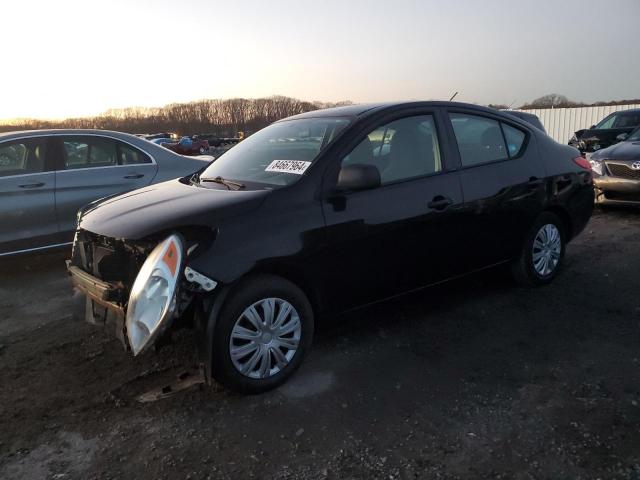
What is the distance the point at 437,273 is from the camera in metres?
4.01

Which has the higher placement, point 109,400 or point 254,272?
point 254,272

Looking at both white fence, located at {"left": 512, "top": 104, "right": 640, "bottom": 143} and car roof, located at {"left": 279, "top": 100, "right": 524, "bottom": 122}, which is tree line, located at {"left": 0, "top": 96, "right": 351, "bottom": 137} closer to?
white fence, located at {"left": 512, "top": 104, "right": 640, "bottom": 143}

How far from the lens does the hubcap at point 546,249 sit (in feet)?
15.6

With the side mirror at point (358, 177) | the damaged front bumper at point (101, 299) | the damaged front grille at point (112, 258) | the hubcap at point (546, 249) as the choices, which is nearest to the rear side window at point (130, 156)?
the damaged front bumper at point (101, 299)

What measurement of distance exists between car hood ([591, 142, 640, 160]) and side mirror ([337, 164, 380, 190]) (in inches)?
245

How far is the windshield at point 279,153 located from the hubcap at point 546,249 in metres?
2.18

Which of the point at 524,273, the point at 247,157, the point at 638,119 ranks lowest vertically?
the point at 524,273

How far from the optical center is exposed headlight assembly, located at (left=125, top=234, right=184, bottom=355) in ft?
9.15

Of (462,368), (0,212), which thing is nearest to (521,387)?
(462,368)

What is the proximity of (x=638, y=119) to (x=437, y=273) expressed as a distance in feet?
44.5

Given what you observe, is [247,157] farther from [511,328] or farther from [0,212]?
[0,212]

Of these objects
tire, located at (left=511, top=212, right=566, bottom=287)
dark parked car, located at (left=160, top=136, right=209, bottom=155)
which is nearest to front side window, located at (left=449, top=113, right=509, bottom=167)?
tire, located at (left=511, top=212, right=566, bottom=287)

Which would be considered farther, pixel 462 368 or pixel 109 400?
pixel 462 368

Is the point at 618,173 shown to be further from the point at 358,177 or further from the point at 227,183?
the point at 227,183
